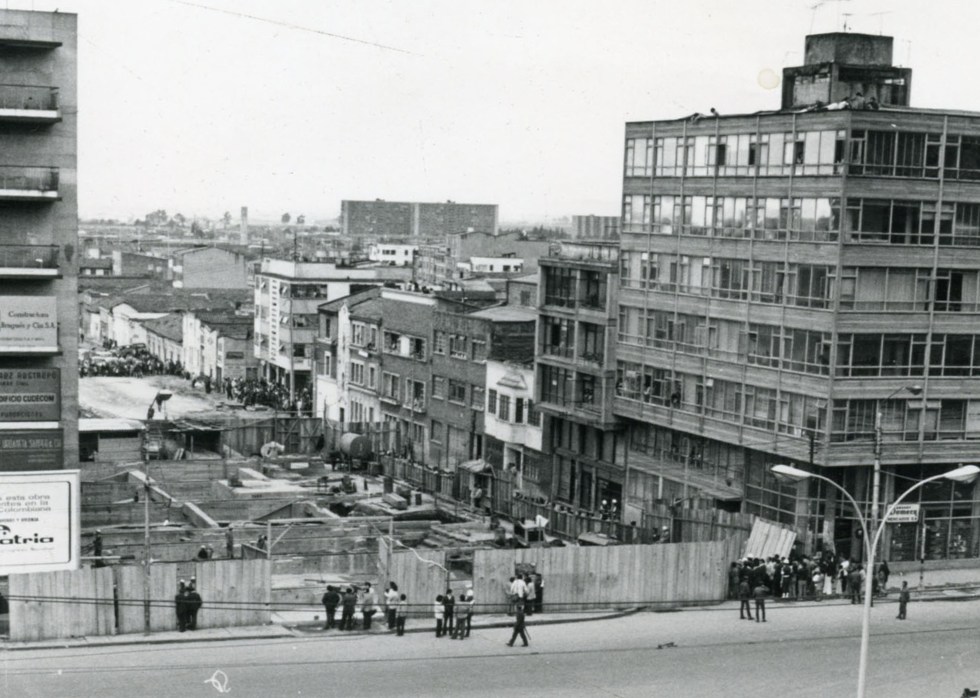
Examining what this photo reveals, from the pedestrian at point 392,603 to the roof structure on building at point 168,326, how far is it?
97.0 meters

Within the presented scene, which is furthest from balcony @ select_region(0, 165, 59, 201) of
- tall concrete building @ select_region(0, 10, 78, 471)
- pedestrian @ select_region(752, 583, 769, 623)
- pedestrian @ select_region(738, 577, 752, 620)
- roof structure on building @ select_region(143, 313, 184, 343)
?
roof structure on building @ select_region(143, 313, 184, 343)

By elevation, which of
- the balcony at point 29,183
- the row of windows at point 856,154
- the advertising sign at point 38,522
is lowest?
the advertising sign at point 38,522

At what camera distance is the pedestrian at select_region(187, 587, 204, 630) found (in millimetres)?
40875

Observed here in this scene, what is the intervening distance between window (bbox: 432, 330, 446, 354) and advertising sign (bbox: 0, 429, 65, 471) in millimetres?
33412

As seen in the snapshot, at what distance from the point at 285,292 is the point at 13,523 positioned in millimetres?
64523

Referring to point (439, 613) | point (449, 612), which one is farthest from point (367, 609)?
point (449, 612)

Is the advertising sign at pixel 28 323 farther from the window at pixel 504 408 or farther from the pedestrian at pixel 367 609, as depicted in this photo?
the window at pixel 504 408

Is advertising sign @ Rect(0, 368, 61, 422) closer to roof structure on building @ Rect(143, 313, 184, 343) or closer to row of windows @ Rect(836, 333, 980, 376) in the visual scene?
row of windows @ Rect(836, 333, 980, 376)

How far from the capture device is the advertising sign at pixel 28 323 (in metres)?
51.1

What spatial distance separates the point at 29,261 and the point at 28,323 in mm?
2092

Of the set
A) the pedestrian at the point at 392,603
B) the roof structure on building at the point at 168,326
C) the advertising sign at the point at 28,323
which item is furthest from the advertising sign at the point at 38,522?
the roof structure on building at the point at 168,326

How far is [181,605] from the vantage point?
40875 millimetres

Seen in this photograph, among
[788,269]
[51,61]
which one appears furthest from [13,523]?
[788,269]

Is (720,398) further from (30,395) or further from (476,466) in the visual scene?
(30,395)
